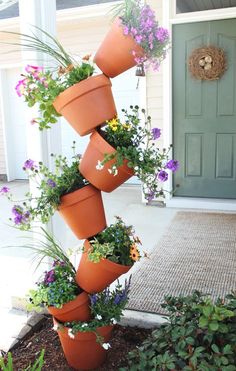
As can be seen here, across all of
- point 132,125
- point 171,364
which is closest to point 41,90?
point 132,125

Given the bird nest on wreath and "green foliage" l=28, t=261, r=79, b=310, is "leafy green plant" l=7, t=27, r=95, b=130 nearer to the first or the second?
"green foliage" l=28, t=261, r=79, b=310

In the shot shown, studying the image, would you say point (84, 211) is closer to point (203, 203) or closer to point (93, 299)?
point (93, 299)

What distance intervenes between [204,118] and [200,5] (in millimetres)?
1194

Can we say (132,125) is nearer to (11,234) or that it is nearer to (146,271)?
(146,271)

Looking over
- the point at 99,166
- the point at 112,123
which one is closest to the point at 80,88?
the point at 112,123

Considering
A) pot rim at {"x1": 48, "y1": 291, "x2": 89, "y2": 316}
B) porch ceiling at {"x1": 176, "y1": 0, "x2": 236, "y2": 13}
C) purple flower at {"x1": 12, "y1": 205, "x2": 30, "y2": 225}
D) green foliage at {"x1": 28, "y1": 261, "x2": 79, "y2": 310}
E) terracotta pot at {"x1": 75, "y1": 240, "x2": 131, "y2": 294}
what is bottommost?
pot rim at {"x1": 48, "y1": 291, "x2": 89, "y2": 316}

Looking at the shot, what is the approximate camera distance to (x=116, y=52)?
137 centimetres

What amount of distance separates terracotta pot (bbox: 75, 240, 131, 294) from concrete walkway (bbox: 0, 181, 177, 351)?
51 cm

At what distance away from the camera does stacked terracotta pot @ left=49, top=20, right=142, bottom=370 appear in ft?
4.52

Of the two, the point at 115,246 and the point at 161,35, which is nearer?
the point at 161,35

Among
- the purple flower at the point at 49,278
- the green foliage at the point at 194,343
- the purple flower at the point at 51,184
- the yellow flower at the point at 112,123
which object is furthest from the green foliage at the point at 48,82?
the green foliage at the point at 194,343

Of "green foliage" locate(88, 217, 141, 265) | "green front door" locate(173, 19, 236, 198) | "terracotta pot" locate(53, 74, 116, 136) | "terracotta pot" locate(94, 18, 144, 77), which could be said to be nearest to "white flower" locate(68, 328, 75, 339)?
"green foliage" locate(88, 217, 141, 265)

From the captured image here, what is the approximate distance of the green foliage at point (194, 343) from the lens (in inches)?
49.6

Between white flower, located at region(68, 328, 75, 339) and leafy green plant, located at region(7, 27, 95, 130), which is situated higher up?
leafy green plant, located at region(7, 27, 95, 130)
